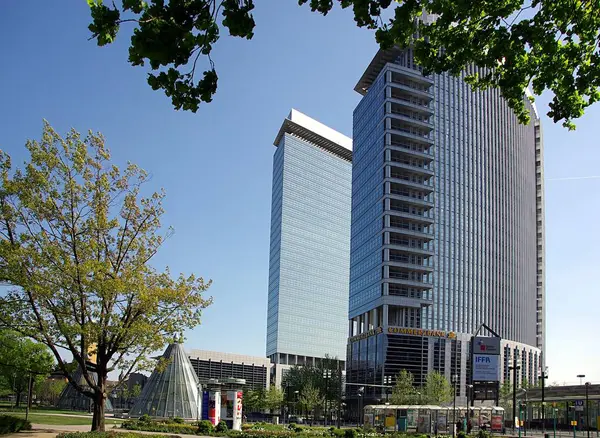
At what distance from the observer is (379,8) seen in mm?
9180

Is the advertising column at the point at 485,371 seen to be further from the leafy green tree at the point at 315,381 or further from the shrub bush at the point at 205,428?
the leafy green tree at the point at 315,381

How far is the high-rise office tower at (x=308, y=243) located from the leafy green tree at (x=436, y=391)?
84.2 metres

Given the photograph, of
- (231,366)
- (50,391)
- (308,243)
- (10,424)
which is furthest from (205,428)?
(308,243)

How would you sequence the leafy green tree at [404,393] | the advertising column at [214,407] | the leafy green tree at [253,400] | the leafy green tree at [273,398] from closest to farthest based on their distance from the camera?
the advertising column at [214,407] → the leafy green tree at [404,393] → the leafy green tree at [273,398] → the leafy green tree at [253,400]

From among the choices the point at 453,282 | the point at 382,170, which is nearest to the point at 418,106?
the point at 382,170

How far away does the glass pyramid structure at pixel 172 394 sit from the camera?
62.8m

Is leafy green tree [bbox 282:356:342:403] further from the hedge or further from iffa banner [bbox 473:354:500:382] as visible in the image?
the hedge

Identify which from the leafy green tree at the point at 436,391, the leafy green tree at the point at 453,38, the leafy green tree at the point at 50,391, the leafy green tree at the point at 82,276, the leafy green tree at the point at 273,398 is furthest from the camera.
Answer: the leafy green tree at the point at 50,391

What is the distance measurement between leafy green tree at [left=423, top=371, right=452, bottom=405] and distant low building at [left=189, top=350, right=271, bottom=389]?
6426 cm

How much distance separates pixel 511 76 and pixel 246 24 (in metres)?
6.21

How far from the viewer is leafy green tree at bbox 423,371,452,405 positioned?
288 feet

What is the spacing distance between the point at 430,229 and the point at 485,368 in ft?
203

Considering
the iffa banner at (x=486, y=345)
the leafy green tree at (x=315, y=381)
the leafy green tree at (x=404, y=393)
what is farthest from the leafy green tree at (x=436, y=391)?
the iffa banner at (x=486, y=345)

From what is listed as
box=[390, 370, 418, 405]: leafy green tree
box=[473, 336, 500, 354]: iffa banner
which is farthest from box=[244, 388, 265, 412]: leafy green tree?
box=[473, 336, 500, 354]: iffa banner
